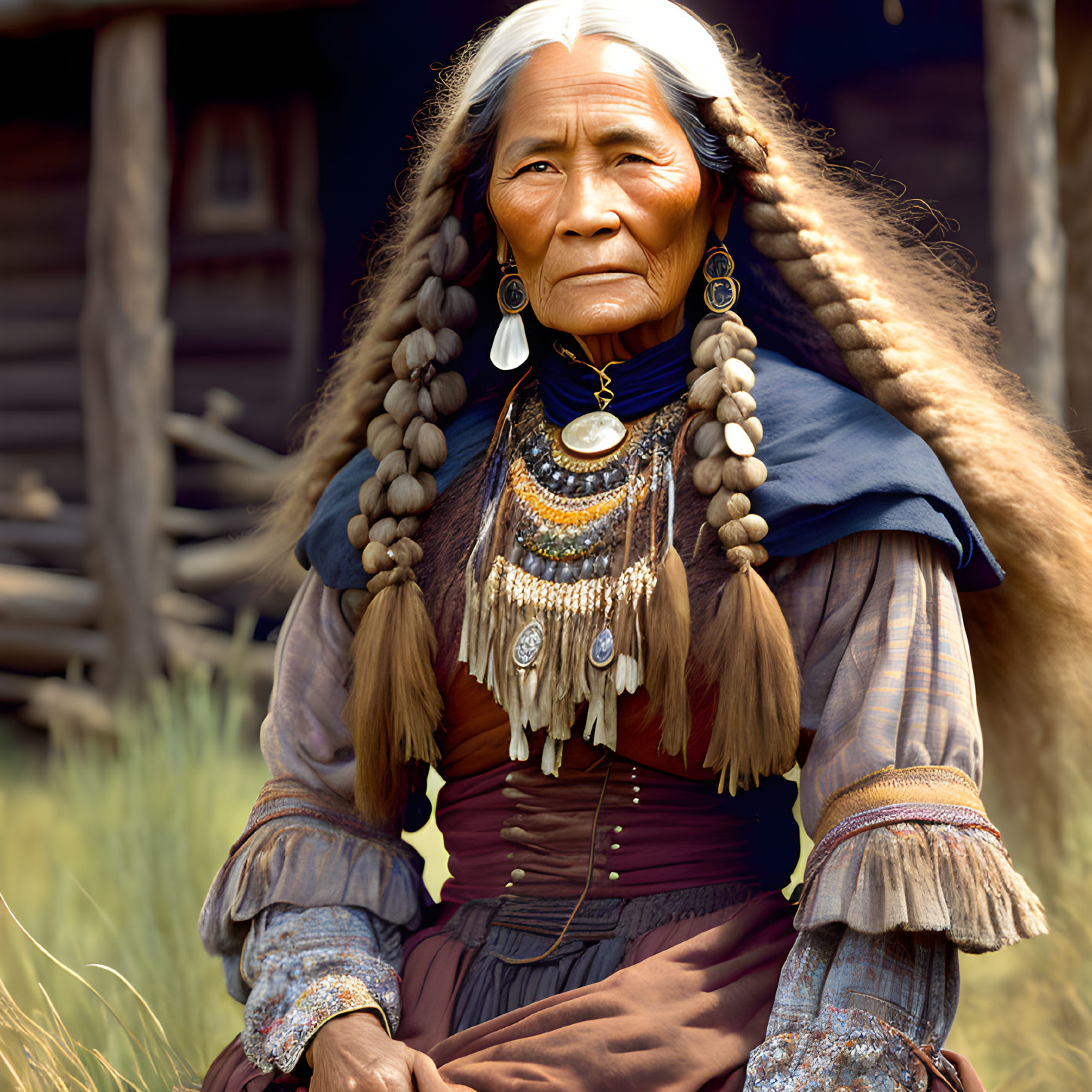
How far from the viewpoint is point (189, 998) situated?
9.94 feet

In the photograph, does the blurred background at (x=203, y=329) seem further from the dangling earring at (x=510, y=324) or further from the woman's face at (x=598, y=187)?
the woman's face at (x=598, y=187)

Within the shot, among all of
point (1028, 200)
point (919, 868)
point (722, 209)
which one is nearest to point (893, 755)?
point (919, 868)

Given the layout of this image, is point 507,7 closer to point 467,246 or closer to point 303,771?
point 467,246

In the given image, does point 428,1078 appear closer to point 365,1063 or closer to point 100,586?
point 365,1063

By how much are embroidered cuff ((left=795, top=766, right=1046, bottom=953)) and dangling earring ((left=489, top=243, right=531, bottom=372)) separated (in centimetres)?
77

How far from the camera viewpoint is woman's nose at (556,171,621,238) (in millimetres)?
1741

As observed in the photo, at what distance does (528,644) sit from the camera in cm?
175

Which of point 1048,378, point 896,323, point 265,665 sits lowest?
point 265,665

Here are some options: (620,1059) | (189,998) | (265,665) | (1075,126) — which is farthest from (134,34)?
(620,1059)

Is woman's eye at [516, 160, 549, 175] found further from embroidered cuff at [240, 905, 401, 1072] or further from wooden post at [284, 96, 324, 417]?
wooden post at [284, 96, 324, 417]

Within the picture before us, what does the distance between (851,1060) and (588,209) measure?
1068mm

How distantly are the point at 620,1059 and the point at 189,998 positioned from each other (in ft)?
5.95

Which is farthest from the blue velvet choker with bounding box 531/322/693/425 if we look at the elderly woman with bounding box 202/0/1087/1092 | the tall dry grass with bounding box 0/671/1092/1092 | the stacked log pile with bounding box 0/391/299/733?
the stacked log pile with bounding box 0/391/299/733

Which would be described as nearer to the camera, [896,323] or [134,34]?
[896,323]
